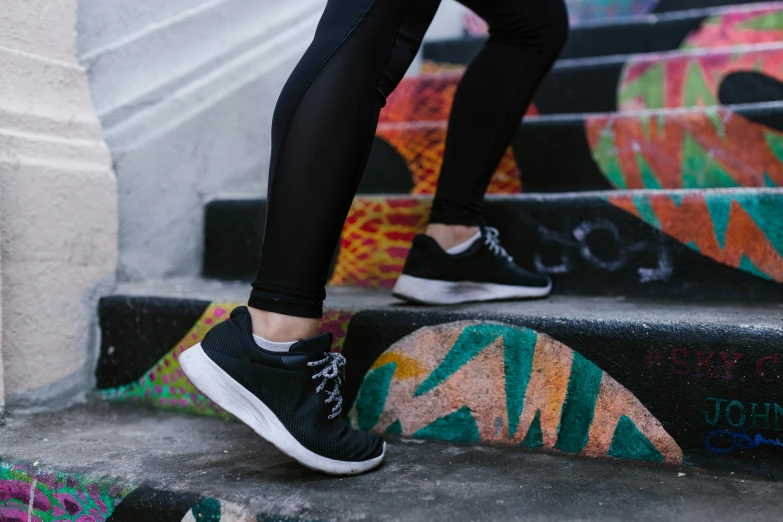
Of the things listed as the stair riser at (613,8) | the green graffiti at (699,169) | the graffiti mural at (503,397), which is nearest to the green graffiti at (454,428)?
the graffiti mural at (503,397)

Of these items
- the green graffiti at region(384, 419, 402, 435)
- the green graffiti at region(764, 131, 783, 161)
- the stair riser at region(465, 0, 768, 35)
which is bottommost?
the green graffiti at region(384, 419, 402, 435)

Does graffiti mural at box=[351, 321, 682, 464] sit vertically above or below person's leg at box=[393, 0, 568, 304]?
below

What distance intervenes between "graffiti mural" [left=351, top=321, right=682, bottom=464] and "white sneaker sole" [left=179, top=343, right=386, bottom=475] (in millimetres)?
293

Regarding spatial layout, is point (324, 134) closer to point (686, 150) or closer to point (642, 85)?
point (686, 150)

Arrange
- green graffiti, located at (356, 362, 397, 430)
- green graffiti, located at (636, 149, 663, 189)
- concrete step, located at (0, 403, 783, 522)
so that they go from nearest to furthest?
concrete step, located at (0, 403, 783, 522) → green graffiti, located at (356, 362, 397, 430) → green graffiti, located at (636, 149, 663, 189)

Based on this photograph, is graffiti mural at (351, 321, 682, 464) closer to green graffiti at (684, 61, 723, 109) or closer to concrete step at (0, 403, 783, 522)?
concrete step at (0, 403, 783, 522)

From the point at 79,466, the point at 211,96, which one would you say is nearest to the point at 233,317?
the point at 79,466

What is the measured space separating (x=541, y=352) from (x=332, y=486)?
0.41m

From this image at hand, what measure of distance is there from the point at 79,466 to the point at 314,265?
54 centimetres

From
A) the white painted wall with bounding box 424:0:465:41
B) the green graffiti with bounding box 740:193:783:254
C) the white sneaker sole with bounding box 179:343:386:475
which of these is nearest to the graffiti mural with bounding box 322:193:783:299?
the green graffiti with bounding box 740:193:783:254

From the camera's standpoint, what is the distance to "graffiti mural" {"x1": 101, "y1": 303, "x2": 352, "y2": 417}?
1360 mm

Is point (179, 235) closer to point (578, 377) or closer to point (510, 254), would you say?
point (510, 254)

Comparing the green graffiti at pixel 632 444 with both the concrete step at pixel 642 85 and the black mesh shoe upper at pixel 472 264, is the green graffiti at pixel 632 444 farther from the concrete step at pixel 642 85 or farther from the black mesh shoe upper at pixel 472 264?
the concrete step at pixel 642 85

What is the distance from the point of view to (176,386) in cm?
141
